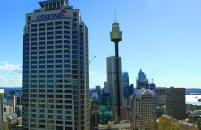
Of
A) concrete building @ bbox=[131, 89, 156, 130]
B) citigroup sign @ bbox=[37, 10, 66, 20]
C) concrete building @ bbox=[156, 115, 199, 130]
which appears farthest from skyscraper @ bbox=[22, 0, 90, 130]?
concrete building @ bbox=[156, 115, 199, 130]

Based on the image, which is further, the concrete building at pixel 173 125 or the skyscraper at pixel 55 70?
the concrete building at pixel 173 125

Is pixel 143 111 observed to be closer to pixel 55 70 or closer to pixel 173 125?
pixel 173 125

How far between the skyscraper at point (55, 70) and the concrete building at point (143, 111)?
55.1 metres

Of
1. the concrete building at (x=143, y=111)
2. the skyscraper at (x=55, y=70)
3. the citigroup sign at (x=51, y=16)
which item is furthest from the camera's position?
the concrete building at (x=143, y=111)

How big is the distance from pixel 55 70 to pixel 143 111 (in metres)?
90.1

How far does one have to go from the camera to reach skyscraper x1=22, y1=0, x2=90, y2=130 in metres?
135

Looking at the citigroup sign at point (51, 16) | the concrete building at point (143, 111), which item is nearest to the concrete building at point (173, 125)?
the concrete building at point (143, 111)

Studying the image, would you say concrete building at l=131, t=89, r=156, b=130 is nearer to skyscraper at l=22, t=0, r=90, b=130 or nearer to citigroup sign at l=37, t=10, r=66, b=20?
skyscraper at l=22, t=0, r=90, b=130

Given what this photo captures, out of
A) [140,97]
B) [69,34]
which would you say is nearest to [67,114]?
[69,34]

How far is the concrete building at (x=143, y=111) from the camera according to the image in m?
178

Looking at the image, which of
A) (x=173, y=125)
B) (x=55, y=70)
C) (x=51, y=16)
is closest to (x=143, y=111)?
(x=173, y=125)

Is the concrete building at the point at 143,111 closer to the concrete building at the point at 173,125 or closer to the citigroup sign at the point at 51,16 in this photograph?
the concrete building at the point at 173,125

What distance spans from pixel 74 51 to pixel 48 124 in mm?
53063

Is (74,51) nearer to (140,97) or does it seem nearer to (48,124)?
(48,124)
